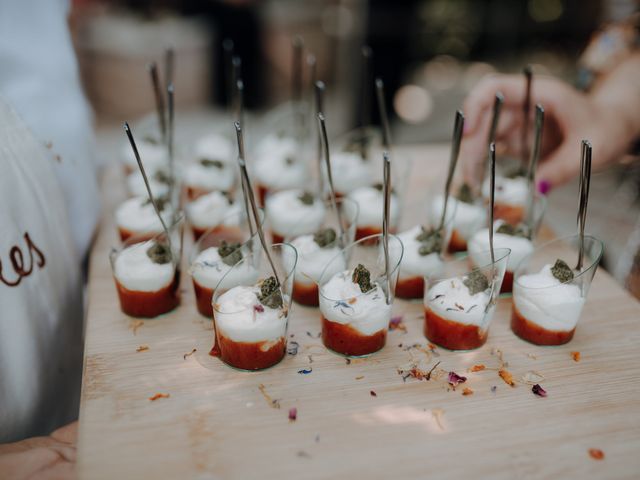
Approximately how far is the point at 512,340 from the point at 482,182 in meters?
0.66

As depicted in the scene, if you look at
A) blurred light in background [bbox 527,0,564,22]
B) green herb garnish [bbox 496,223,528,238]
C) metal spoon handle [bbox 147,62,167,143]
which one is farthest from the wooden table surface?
blurred light in background [bbox 527,0,564,22]

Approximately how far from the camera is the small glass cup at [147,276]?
4.80 feet

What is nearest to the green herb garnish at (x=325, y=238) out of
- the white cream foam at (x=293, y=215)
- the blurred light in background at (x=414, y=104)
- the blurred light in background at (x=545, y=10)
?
the white cream foam at (x=293, y=215)

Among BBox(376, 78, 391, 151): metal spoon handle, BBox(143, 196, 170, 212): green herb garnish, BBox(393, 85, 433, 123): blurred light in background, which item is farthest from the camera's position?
BBox(393, 85, 433, 123): blurred light in background

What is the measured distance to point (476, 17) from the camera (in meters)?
4.66

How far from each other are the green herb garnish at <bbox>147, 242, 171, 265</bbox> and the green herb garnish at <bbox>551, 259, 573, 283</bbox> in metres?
1.00

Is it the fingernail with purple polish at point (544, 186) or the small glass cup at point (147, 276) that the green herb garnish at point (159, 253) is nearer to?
the small glass cup at point (147, 276)

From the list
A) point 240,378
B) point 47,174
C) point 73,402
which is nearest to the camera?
point 240,378

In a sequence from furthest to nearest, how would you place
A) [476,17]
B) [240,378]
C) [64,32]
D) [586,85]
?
[476,17], [586,85], [64,32], [240,378]

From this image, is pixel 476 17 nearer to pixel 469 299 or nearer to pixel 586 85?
pixel 586 85

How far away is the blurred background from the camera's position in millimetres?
4527

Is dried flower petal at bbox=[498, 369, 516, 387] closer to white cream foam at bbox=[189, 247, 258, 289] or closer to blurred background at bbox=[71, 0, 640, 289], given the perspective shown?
white cream foam at bbox=[189, 247, 258, 289]

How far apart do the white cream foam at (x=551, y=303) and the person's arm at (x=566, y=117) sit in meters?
0.71

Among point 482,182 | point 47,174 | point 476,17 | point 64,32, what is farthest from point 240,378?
point 476,17
